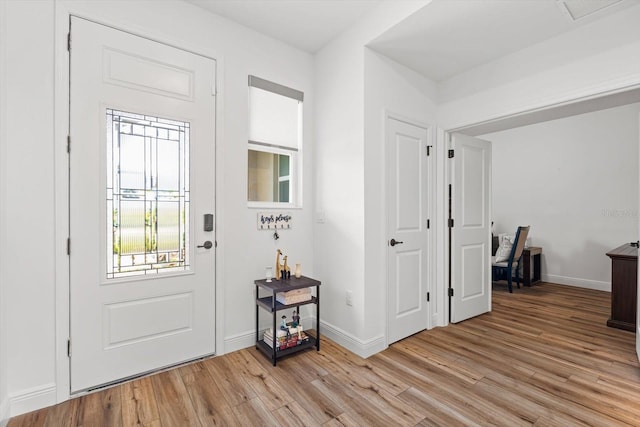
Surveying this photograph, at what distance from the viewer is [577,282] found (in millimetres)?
5004

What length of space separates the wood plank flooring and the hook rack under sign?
1105mm

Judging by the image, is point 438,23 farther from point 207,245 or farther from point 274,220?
point 207,245

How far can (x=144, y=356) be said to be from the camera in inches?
89.0

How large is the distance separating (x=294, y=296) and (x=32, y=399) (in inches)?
69.0

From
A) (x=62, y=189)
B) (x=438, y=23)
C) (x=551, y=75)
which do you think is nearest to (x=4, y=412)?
(x=62, y=189)

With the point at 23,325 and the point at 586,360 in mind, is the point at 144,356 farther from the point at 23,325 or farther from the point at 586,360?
the point at 586,360

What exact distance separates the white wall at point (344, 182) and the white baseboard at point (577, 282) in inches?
170

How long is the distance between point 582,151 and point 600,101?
3237mm

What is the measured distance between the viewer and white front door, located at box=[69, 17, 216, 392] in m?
2.04

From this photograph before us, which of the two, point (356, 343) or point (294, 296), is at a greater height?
point (294, 296)

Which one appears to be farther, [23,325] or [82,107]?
[82,107]

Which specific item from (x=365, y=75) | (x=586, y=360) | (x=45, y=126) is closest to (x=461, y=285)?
(x=586, y=360)

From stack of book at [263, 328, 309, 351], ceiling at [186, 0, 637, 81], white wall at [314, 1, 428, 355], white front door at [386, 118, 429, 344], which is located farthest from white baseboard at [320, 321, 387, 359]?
ceiling at [186, 0, 637, 81]

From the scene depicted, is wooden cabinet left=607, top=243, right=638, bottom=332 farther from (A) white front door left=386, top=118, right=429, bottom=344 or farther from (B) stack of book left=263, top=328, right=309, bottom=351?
(B) stack of book left=263, top=328, right=309, bottom=351
